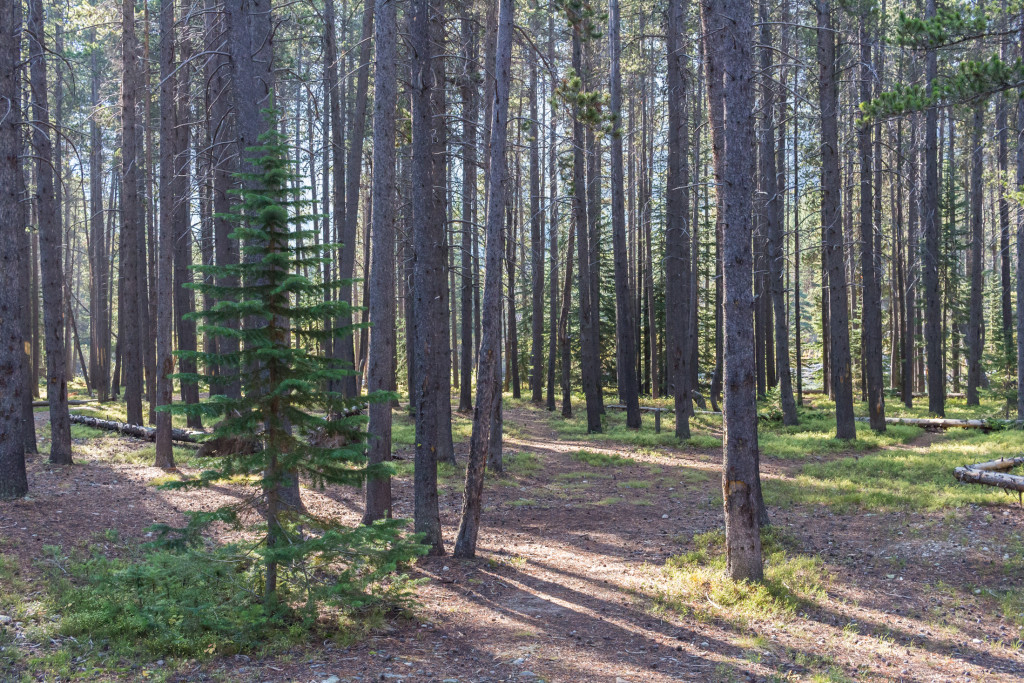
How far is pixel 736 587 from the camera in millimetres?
7648

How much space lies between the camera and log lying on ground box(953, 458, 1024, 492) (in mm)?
10551

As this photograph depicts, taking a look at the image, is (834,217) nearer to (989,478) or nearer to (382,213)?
(989,478)

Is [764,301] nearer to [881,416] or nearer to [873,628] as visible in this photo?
[881,416]

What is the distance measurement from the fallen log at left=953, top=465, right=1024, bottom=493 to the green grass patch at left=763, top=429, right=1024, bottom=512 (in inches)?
5.2

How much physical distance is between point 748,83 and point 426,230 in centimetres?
443

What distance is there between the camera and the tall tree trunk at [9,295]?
9.59 m

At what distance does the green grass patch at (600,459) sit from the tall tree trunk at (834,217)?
605 cm

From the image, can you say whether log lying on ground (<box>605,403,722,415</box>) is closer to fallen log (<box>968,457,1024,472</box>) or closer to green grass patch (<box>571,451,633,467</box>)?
green grass patch (<box>571,451,633,467</box>)

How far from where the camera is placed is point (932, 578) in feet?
27.1

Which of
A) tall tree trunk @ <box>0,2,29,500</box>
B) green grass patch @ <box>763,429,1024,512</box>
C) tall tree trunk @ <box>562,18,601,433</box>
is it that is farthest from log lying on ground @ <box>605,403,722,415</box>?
tall tree trunk @ <box>0,2,29,500</box>

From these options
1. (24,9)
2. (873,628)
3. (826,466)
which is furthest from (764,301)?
(24,9)

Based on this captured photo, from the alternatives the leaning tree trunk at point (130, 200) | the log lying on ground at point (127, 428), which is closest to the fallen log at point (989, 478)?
the log lying on ground at point (127, 428)

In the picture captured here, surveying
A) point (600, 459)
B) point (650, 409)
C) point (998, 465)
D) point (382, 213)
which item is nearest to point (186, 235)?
point (382, 213)

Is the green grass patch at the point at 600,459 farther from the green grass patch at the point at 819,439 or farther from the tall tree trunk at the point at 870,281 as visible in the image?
the tall tree trunk at the point at 870,281
